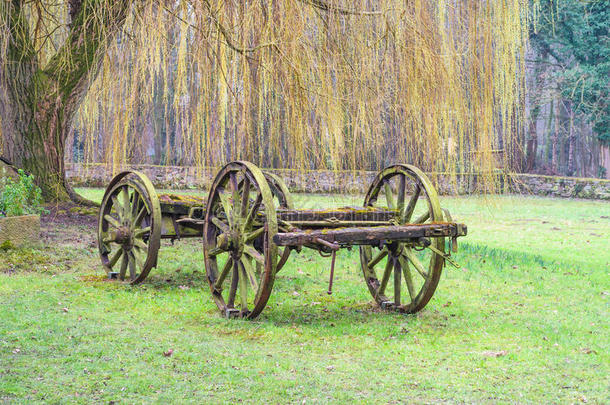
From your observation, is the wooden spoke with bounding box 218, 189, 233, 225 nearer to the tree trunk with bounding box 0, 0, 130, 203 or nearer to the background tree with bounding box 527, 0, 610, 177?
the tree trunk with bounding box 0, 0, 130, 203

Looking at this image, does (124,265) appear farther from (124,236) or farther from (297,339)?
(297,339)

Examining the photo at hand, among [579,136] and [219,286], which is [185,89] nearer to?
[219,286]

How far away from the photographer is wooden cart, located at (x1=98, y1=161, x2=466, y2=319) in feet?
18.0

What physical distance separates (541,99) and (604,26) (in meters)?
3.65

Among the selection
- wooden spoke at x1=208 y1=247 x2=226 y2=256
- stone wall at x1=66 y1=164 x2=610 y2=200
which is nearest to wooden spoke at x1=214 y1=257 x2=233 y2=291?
wooden spoke at x1=208 y1=247 x2=226 y2=256

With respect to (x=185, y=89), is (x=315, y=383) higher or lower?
lower

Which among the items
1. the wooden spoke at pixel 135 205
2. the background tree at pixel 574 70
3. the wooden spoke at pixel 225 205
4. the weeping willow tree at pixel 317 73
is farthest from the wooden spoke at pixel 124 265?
the background tree at pixel 574 70

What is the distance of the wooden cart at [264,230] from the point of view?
548 centimetres

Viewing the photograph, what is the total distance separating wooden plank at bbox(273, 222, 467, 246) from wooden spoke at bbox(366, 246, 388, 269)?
2.27 feet

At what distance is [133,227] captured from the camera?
742 centimetres

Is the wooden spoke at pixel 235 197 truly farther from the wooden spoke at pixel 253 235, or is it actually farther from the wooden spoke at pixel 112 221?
the wooden spoke at pixel 112 221

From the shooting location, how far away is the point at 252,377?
4.45 m

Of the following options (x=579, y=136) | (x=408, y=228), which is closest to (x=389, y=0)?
(x=408, y=228)

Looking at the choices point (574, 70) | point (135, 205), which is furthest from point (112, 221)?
point (574, 70)
